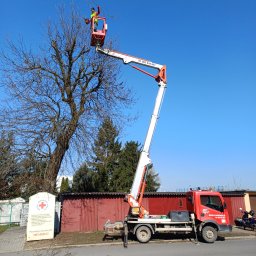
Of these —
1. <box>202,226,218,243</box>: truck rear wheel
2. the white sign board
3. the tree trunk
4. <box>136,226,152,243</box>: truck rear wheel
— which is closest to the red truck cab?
<box>202,226,218,243</box>: truck rear wheel

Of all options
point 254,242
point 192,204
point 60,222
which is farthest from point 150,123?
point 60,222

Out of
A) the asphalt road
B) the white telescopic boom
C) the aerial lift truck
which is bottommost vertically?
the asphalt road

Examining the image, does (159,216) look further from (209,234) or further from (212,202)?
(212,202)

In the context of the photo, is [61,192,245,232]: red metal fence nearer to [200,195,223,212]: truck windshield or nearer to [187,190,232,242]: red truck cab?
[187,190,232,242]: red truck cab

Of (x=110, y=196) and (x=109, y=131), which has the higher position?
(x=109, y=131)

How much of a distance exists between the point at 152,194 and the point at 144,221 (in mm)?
9234

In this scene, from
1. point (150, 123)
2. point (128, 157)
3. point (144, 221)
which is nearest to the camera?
point (144, 221)

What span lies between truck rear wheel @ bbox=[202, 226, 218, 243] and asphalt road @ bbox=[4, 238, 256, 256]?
0.29m

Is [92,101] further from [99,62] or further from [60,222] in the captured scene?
[60,222]

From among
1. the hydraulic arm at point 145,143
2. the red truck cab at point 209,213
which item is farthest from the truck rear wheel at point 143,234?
the red truck cab at point 209,213

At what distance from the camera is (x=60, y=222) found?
72.6 ft

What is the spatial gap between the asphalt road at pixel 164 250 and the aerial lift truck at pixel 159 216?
2.27ft

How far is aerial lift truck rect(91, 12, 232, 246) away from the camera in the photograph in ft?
50.5

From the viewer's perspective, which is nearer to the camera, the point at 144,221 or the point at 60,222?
the point at 144,221
